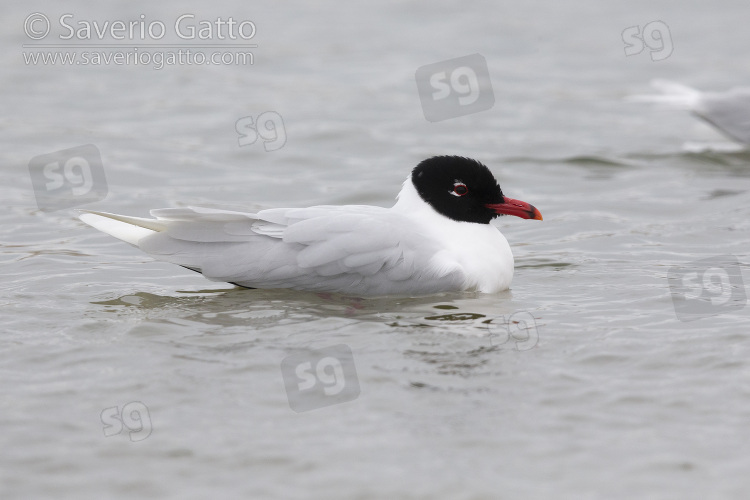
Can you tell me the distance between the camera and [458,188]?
7098 mm

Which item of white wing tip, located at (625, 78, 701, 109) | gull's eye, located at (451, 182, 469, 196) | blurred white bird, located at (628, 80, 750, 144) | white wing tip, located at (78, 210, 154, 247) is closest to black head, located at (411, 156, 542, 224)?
gull's eye, located at (451, 182, 469, 196)

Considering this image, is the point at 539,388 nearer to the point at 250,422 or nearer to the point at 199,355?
the point at 250,422

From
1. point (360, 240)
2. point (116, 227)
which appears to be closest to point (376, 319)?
point (360, 240)

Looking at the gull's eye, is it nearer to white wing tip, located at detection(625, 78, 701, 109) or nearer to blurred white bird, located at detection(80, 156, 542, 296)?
blurred white bird, located at detection(80, 156, 542, 296)

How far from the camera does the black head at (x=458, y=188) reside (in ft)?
23.2

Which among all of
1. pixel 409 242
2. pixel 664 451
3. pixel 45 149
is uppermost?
pixel 45 149

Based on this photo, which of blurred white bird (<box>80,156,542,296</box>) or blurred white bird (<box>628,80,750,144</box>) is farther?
blurred white bird (<box>628,80,750,144</box>)

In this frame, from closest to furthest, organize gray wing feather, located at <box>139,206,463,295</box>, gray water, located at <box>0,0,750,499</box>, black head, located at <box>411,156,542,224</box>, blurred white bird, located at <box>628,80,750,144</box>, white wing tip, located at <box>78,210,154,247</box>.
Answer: gray water, located at <box>0,0,750,499</box> < gray wing feather, located at <box>139,206,463,295</box> < white wing tip, located at <box>78,210,154,247</box> < black head, located at <box>411,156,542,224</box> < blurred white bird, located at <box>628,80,750,144</box>

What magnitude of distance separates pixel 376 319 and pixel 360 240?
0.49 meters

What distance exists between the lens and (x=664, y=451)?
4809 millimetres

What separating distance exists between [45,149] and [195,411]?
6546 millimetres

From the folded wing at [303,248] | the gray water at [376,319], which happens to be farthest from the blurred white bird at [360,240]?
the gray water at [376,319]

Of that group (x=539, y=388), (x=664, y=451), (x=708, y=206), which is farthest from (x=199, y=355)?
(x=708, y=206)

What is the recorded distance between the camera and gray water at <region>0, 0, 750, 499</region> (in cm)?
473
